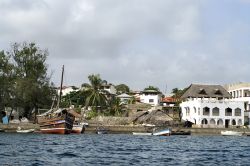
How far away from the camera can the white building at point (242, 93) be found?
13084 cm

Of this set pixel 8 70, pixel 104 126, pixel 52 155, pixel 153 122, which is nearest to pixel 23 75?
pixel 8 70

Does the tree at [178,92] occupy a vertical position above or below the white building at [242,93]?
above

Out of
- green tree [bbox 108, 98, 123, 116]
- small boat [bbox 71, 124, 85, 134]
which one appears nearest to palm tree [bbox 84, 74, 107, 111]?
green tree [bbox 108, 98, 123, 116]

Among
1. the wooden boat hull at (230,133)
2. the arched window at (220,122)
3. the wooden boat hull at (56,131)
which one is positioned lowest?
the wooden boat hull at (56,131)

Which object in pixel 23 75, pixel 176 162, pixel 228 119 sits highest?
pixel 23 75

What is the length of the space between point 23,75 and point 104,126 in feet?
75.7

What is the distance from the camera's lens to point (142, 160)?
133ft

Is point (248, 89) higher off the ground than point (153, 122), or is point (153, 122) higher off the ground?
point (248, 89)

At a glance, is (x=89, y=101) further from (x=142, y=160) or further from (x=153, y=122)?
(x=142, y=160)

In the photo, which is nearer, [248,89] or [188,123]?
[188,123]

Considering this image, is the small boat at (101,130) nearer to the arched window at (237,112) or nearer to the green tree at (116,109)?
the green tree at (116,109)

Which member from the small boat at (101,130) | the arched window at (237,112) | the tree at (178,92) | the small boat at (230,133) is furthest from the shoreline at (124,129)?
the tree at (178,92)

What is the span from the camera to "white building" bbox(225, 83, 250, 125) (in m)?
131

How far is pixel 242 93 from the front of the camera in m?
138
